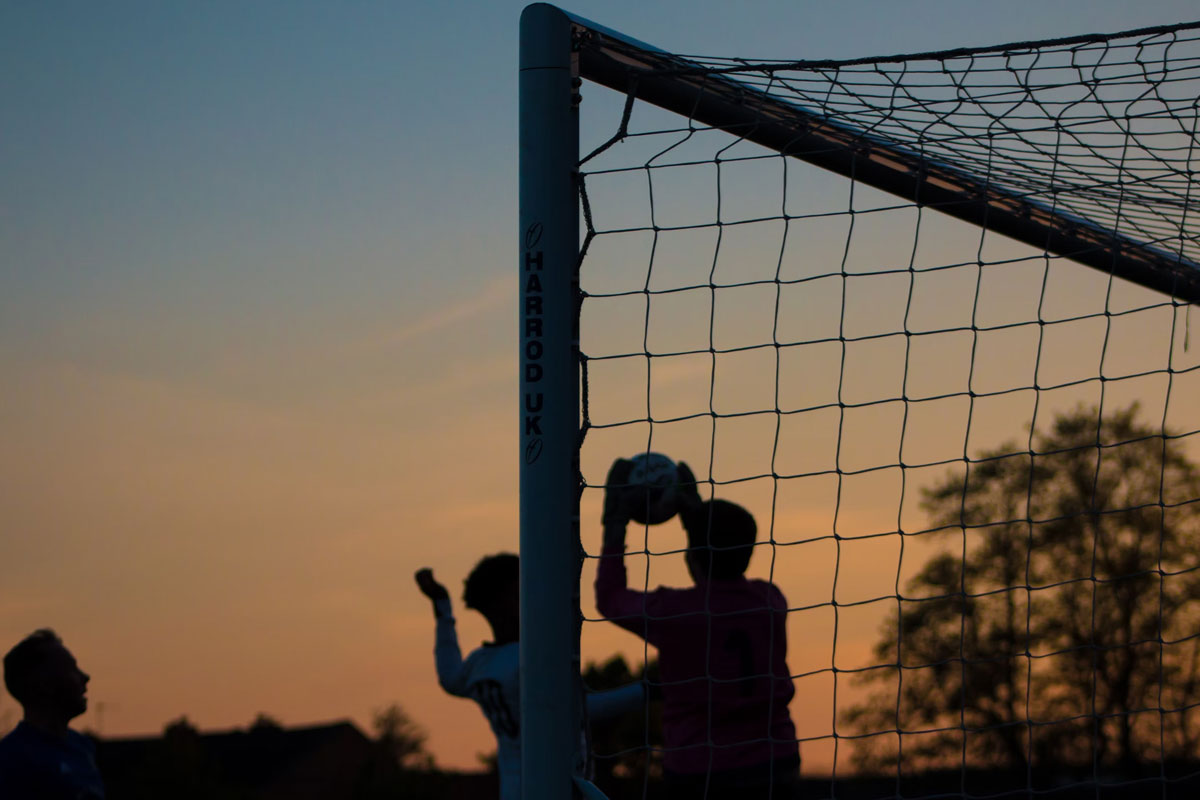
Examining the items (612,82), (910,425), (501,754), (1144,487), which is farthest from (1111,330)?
(1144,487)

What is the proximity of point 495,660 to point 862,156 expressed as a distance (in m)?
1.94

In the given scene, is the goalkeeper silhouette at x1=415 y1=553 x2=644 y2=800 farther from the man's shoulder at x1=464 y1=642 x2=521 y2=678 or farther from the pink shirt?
the pink shirt

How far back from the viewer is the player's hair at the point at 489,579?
164 inches

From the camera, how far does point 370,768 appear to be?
1209 inches

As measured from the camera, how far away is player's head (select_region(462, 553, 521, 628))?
416cm

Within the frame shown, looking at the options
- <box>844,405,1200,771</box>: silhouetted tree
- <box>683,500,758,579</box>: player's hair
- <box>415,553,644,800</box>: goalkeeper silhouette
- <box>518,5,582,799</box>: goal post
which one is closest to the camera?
<box>518,5,582,799</box>: goal post

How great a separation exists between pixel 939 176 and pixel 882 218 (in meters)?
0.25

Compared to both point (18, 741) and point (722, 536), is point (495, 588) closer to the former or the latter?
point (722, 536)

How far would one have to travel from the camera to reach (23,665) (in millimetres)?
4008

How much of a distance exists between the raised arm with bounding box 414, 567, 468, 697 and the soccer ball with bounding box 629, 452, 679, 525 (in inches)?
39.1

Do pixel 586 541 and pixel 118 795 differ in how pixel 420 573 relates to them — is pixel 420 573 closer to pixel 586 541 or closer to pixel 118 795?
pixel 586 541

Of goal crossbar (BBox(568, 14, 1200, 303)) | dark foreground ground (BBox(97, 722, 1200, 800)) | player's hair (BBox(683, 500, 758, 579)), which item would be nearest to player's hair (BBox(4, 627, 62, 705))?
player's hair (BBox(683, 500, 758, 579))

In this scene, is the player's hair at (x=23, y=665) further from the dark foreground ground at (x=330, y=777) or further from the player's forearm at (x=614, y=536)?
the dark foreground ground at (x=330, y=777)

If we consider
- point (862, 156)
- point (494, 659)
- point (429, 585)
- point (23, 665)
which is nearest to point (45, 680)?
point (23, 665)
